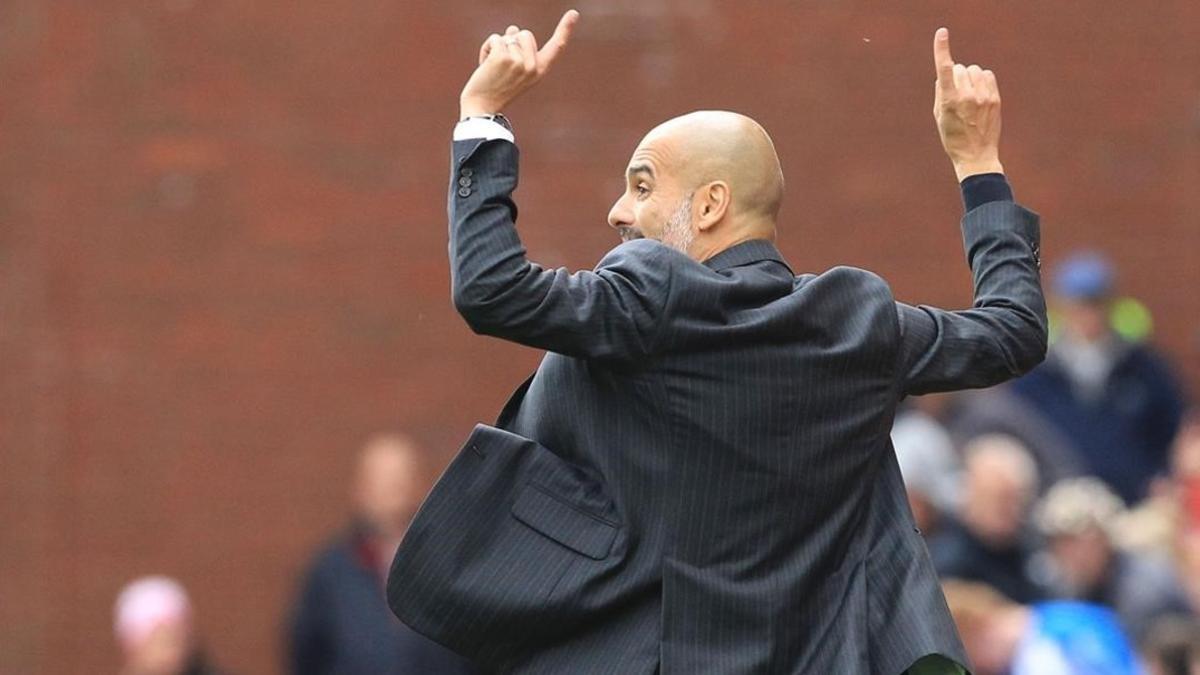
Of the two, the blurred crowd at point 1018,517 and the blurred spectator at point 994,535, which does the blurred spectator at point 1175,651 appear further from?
the blurred spectator at point 994,535

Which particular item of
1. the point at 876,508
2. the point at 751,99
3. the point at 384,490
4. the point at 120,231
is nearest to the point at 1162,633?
the point at 876,508

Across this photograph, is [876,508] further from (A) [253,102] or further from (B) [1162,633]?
(A) [253,102]

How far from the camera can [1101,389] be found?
10.0m

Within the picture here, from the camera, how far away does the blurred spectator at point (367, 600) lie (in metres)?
8.63

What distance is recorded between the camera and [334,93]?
32.3ft

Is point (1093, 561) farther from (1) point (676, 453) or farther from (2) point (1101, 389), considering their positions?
(1) point (676, 453)

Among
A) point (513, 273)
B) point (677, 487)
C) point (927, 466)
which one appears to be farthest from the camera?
point (927, 466)

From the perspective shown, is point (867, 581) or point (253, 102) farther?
point (253, 102)

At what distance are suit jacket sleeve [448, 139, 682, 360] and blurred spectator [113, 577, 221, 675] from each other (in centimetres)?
511

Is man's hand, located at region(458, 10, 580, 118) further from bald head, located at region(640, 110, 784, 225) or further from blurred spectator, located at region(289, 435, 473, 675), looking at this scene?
blurred spectator, located at region(289, 435, 473, 675)

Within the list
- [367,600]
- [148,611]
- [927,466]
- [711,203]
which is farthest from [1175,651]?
[148,611]

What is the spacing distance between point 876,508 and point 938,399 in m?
6.33

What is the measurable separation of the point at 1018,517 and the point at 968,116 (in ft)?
14.5

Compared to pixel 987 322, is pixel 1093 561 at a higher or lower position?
lower
